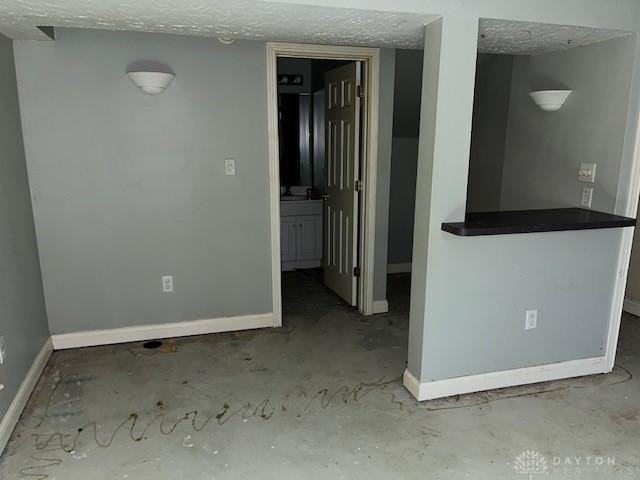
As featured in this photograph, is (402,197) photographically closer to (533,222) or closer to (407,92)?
(407,92)

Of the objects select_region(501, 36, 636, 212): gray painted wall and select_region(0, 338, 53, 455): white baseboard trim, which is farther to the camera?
select_region(501, 36, 636, 212): gray painted wall

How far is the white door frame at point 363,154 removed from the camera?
127 inches

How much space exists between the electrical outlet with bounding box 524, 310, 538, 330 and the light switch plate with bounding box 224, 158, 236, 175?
2.08 metres

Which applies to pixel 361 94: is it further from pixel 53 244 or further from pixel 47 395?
pixel 47 395

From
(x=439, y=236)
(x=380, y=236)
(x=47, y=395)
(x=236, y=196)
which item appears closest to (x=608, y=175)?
(x=439, y=236)

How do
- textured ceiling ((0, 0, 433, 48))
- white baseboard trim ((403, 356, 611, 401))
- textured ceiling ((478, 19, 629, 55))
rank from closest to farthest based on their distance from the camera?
textured ceiling ((0, 0, 433, 48)), textured ceiling ((478, 19, 629, 55)), white baseboard trim ((403, 356, 611, 401))

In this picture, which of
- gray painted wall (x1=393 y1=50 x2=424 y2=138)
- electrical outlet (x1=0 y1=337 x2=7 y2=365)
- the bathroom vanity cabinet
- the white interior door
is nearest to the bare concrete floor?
electrical outlet (x1=0 y1=337 x2=7 y2=365)

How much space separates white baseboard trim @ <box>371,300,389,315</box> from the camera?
3.83m

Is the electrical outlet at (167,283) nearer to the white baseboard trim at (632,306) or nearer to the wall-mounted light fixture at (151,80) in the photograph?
the wall-mounted light fixture at (151,80)

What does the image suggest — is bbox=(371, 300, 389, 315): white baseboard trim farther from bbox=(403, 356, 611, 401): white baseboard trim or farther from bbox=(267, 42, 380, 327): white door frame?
bbox=(403, 356, 611, 401): white baseboard trim

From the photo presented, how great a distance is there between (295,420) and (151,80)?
214 centimetres

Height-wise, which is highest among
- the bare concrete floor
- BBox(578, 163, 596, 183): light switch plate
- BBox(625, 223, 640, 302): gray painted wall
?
BBox(578, 163, 596, 183): light switch plate

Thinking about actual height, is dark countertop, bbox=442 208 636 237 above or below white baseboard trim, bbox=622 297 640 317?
above

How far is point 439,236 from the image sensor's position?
2.40 metres
